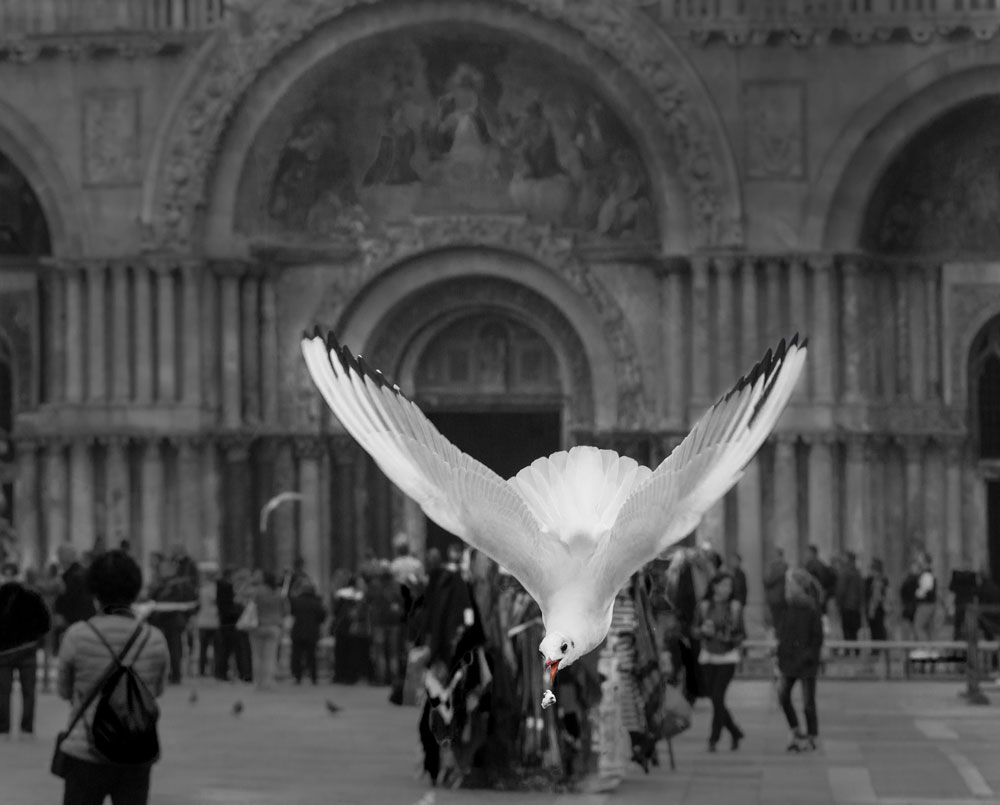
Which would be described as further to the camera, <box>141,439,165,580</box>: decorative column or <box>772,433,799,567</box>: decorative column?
<box>141,439,165,580</box>: decorative column

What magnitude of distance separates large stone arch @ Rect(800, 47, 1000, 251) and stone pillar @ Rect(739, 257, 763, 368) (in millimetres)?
921

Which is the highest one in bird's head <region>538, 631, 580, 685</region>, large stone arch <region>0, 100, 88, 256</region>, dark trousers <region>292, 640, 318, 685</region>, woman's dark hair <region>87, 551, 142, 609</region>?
large stone arch <region>0, 100, 88, 256</region>

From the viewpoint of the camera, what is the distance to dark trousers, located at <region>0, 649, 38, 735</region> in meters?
22.6

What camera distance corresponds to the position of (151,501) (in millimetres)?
37375

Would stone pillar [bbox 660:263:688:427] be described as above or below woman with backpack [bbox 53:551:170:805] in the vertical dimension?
above

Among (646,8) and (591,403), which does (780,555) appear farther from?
(646,8)

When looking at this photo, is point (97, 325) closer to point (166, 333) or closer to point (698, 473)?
point (166, 333)

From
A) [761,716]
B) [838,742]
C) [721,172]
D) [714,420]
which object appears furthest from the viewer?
[721,172]

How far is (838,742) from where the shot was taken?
2334 cm

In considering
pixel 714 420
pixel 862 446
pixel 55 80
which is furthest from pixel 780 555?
pixel 714 420

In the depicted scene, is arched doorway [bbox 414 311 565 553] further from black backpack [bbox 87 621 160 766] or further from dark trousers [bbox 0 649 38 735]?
black backpack [bbox 87 621 160 766]

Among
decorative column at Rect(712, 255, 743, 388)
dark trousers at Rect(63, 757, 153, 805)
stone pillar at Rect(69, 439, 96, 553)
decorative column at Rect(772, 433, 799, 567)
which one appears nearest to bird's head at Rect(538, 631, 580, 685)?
dark trousers at Rect(63, 757, 153, 805)

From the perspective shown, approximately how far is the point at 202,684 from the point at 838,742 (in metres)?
11.3

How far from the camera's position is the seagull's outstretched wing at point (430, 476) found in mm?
11250
